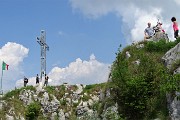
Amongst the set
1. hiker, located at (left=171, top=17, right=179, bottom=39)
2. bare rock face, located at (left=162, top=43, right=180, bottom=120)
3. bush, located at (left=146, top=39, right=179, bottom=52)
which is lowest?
bare rock face, located at (left=162, top=43, right=180, bottom=120)

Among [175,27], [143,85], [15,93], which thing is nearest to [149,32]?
[175,27]

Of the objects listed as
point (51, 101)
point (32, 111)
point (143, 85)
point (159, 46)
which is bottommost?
point (143, 85)

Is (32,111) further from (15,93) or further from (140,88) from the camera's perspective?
(140,88)

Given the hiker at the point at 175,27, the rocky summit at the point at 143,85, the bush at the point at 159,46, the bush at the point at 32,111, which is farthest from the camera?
the bush at the point at 32,111

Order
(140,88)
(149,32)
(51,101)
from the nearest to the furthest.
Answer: (140,88), (149,32), (51,101)

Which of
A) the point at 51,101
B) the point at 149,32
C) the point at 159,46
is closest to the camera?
the point at 159,46

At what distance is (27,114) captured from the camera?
50.9m

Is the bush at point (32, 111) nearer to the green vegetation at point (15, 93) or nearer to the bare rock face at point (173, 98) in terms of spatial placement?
the green vegetation at point (15, 93)

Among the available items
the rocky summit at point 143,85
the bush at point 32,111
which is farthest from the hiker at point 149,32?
the bush at point 32,111

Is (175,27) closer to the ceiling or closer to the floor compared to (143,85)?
closer to the ceiling

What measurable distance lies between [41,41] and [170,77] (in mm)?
51243

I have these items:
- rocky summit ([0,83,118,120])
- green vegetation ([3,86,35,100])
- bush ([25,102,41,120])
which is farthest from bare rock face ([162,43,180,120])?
green vegetation ([3,86,35,100])

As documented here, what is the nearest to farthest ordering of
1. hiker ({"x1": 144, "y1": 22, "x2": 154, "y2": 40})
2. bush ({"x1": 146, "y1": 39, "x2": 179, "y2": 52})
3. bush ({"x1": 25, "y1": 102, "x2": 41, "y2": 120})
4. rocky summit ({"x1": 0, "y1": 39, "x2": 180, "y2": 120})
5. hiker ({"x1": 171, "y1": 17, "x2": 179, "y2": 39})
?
rocky summit ({"x1": 0, "y1": 39, "x2": 180, "y2": 120}), bush ({"x1": 146, "y1": 39, "x2": 179, "y2": 52}), hiker ({"x1": 171, "y1": 17, "x2": 179, "y2": 39}), hiker ({"x1": 144, "y1": 22, "x2": 154, "y2": 40}), bush ({"x1": 25, "y1": 102, "x2": 41, "y2": 120})

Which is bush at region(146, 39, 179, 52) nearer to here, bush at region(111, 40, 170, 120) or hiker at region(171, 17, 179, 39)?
hiker at region(171, 17, 179, 39)
